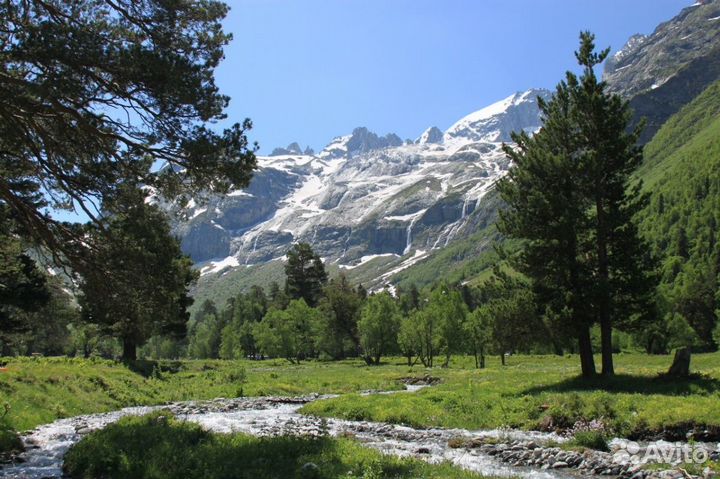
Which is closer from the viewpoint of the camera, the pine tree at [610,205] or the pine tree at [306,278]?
the pine tree at [610,205]

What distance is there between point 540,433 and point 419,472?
9.78 m

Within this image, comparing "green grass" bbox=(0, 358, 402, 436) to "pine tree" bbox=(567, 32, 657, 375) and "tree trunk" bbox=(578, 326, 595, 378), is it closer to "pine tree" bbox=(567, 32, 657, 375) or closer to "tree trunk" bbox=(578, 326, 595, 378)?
"tree trunk" bbox=(578, 326, 595, 378)

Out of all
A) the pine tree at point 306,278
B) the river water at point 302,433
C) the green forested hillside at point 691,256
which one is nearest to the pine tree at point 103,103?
the river water at point 302,433

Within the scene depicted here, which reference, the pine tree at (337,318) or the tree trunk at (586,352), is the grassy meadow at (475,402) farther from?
the pine tree at (337,318)

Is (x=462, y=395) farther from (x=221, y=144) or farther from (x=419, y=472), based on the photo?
(x=221, y=144)

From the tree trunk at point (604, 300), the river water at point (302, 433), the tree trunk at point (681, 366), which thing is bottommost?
the river water at point (302, 433)

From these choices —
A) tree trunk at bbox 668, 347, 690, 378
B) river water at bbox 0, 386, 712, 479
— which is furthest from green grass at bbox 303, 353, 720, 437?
river water at bbox 0, 386, 712, 479

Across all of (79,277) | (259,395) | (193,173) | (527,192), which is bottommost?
(259,395)

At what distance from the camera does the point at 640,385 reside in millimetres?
26016

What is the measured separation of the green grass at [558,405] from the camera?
63.0 feet

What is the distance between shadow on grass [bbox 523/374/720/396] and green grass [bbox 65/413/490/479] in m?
16.0

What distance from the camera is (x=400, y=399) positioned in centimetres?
2953

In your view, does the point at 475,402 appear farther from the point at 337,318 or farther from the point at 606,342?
the point at 337,318

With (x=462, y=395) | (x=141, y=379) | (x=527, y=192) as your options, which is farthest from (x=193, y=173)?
(x=141, y=379)
